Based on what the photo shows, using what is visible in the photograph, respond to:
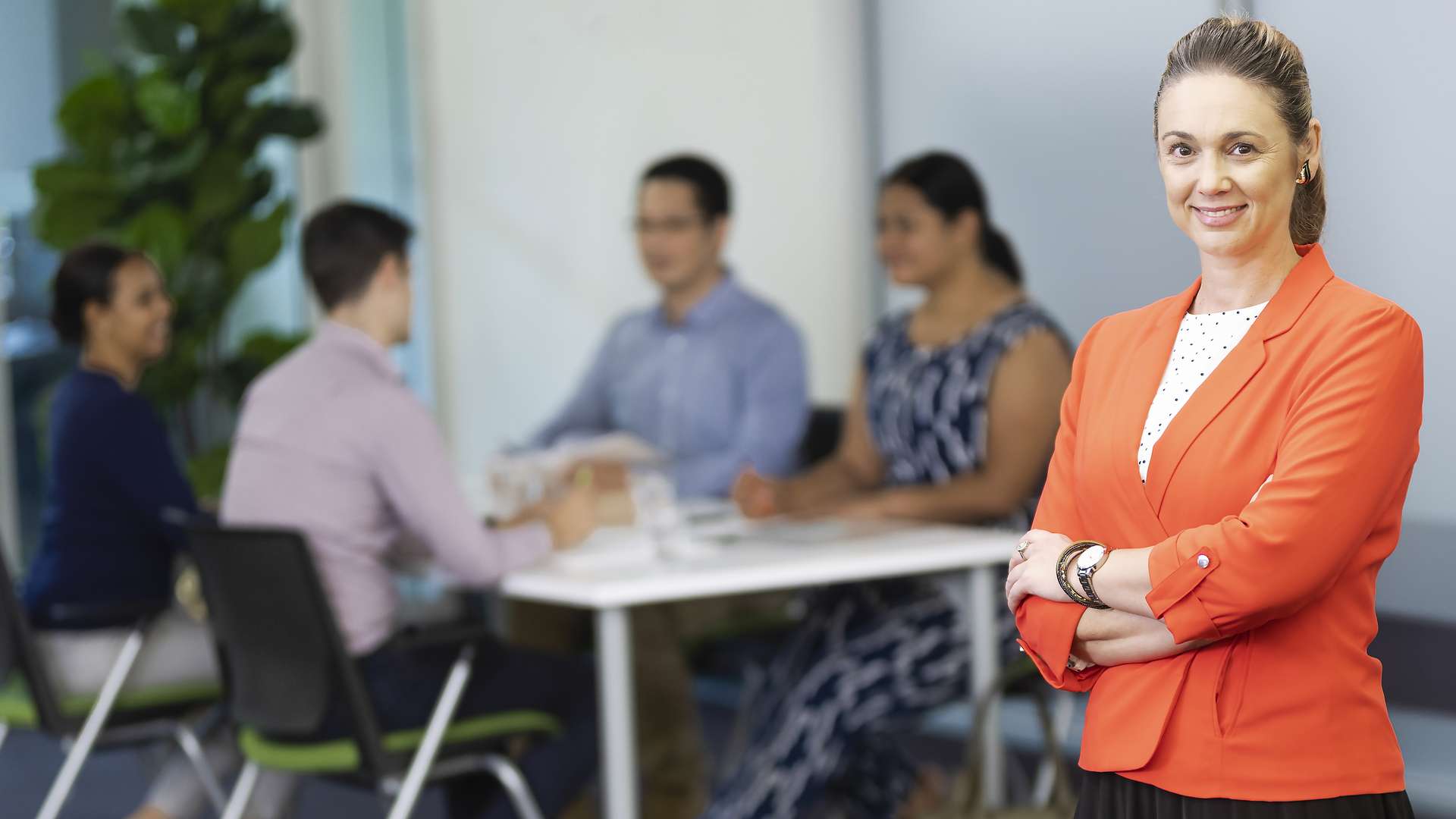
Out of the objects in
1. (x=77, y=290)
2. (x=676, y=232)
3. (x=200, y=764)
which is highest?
(x=676, y=232)

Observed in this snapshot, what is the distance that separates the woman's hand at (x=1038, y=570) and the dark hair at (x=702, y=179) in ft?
8.89

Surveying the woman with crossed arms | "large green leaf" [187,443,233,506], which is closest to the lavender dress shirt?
the woman with crossed arms

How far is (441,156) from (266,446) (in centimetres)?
361

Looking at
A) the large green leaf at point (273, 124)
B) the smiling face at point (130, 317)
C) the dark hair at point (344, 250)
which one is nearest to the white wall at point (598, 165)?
Result: the large green leaf at point (273, 124)

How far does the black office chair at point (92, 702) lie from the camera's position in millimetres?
3195

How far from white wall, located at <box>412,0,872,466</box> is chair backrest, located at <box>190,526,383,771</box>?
10.00 ft

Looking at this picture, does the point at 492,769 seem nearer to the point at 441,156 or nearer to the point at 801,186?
the point at 801,186

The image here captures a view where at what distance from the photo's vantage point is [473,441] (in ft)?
21.2

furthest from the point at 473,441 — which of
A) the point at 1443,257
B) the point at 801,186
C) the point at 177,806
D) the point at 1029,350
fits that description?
the point at 1443,257

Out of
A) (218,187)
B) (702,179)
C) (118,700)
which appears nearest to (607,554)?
(118,700)

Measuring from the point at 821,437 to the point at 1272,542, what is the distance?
118 inches

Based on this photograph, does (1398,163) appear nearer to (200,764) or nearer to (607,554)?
(607,554)

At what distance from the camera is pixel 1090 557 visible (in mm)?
1492

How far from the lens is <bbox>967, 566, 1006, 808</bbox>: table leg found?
9.58ft
